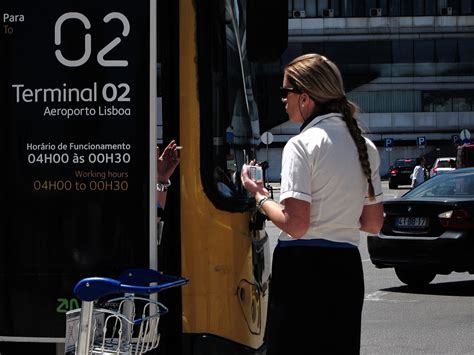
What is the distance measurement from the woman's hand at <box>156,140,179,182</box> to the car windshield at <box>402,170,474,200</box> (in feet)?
24.9

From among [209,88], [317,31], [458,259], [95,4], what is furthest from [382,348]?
[317,31]

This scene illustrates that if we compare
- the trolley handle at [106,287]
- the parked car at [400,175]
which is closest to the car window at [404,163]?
the parked car at [400,175]

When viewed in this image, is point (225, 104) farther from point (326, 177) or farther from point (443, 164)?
point (443, 164)

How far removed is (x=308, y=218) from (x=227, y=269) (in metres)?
0.82

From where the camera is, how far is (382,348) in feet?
26.7

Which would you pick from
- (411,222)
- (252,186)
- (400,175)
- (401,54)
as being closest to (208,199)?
(252,186)

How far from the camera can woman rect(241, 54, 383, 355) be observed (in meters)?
3.91

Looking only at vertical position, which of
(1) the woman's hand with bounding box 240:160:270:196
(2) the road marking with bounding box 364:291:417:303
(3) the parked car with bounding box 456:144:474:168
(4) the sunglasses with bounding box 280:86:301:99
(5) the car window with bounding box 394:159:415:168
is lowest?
(5) the car window with bounding box 394:159:415:168

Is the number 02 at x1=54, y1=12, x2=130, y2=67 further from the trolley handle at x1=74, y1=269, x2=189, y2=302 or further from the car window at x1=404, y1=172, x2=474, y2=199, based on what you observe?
the car window at x1=404, y1=172, x2=474, y2=199

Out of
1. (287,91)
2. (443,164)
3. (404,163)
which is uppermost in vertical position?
(287,91)

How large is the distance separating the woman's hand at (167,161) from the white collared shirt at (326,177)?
839 mm

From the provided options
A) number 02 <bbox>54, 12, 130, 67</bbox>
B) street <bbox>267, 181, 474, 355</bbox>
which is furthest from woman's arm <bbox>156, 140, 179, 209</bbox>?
street <bbox>267, 181, 474, 355</bbox>

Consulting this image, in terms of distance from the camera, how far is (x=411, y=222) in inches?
457

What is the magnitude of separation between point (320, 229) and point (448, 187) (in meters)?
8.61
